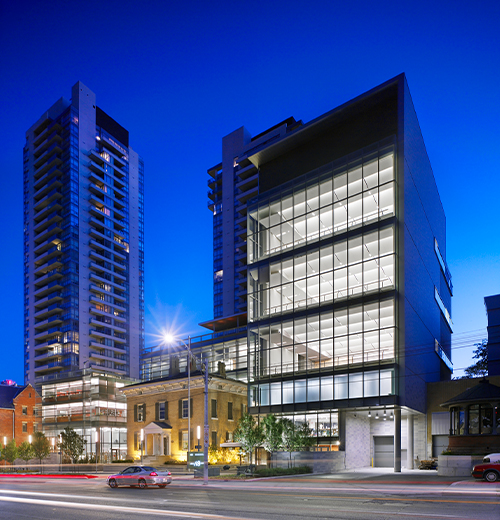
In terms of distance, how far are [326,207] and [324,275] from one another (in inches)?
277

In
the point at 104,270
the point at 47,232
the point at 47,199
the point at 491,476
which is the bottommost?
the point at 491,476

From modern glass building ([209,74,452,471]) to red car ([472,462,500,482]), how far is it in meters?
17.9

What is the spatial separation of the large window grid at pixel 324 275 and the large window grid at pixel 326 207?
5.91 ft

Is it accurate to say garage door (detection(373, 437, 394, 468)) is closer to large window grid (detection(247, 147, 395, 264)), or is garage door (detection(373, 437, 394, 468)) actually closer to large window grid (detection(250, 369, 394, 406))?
large window grid (detection(250, 369, 394, 406))

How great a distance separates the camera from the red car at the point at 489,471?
29.2 meters

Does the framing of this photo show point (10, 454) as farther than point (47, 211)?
No

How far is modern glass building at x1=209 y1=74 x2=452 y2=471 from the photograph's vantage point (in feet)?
166

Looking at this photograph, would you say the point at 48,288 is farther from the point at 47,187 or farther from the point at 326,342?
the point at 326,342

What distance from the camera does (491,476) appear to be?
1157 inches

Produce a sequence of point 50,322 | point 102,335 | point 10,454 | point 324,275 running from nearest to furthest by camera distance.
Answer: point 324,275
point 10,454
point 50,322
point 102,335

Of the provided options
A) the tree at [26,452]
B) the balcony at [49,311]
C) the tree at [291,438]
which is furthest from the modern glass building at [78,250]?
the tree at [291,438]

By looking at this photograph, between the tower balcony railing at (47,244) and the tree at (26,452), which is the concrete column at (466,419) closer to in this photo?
the tree at (26,452)

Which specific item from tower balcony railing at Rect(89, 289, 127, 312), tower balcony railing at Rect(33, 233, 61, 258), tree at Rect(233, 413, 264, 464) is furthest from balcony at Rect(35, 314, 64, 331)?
tree at Rect(233, 413, 264, 464)

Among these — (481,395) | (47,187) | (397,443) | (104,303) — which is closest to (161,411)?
(397,443)
